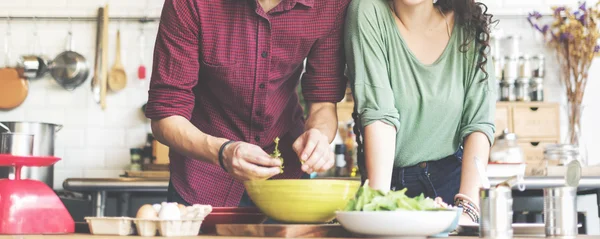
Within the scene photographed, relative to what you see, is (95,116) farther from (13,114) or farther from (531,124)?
(531,124)

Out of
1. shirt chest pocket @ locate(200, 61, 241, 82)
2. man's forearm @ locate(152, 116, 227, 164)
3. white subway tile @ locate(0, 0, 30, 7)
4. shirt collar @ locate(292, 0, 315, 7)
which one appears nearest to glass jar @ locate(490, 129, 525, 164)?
shirt collar @ locate(292, 0, 315, 7)

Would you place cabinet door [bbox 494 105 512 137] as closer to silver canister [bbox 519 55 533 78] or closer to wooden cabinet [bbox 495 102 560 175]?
wooden cabinet [bbox 495 102 560 175]

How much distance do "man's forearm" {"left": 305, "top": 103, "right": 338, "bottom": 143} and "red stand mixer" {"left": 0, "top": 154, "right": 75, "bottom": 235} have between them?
77cm

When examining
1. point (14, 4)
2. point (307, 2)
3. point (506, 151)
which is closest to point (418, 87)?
point (307, 2)

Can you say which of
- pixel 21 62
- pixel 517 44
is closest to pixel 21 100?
pixel 21 62

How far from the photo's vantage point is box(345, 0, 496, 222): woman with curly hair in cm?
198

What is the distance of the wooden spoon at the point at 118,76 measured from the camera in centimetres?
518

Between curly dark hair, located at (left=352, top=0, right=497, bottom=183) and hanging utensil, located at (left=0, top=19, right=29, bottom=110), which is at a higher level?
hanging utensil, located at (left=0, top=19, right=29, bottom=110)

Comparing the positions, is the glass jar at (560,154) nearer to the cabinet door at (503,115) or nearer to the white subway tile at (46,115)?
the cabinet door at (503,115)

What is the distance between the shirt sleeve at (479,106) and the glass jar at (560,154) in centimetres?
221

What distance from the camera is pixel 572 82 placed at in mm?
5066

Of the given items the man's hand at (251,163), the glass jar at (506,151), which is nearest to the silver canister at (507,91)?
the glass jar at (506,151)

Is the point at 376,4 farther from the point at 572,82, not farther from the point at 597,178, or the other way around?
the point at 572,82

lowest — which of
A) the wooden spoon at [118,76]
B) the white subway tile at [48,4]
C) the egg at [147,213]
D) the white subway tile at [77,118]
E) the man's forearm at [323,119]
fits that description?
the egg at [147,213]
